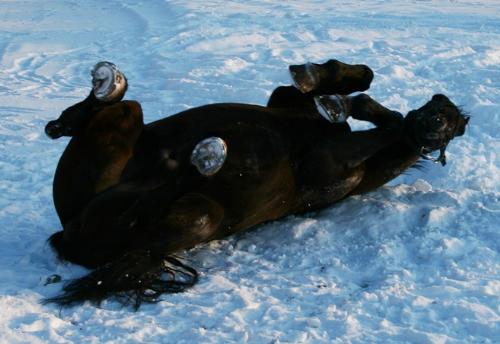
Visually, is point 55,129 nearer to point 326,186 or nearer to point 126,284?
point 126,284

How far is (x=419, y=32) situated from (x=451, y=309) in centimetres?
662

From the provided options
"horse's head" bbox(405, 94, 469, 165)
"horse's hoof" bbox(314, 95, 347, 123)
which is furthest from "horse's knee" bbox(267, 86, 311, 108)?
"horse's head" bbox(405, 94, 469, 165)

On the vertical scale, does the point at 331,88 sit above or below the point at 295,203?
above

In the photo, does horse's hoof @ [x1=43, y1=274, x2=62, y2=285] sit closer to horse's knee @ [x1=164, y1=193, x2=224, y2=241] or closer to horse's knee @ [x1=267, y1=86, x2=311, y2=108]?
horse's knee @ [x1=164, y1=193, x2=224, y2=241]

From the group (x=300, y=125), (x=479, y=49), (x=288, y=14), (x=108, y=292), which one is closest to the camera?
(x=108, y=292)

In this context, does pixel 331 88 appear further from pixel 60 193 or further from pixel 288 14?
pixel 288 14

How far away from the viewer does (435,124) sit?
362cm

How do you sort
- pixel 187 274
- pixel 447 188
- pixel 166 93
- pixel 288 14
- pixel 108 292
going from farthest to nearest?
1. pixel 288 14
2. pixel 166 93
3. pixel 447 188
4. pixel 187 274
5. pixel 108 292

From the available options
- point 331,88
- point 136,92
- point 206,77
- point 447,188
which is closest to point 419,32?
point 206,77

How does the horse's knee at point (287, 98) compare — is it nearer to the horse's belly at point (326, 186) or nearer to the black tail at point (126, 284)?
the horse's belly at point (326, 186)

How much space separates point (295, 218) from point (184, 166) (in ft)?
3.92

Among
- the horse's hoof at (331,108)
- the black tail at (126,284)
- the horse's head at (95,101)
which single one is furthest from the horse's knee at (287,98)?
the black tail at (126,284)

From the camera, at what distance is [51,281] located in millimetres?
3451

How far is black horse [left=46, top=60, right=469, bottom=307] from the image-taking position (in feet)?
10.9
